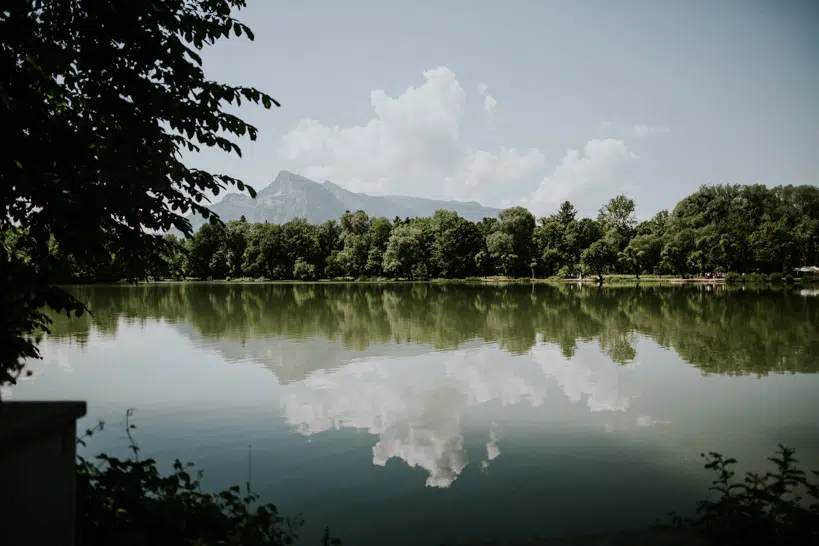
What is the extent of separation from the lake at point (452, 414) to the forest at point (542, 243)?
64008 mm

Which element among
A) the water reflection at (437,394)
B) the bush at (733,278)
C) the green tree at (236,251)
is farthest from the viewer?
the green tree at (236,251)

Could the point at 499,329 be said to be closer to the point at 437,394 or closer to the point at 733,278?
A: the point at 437,394

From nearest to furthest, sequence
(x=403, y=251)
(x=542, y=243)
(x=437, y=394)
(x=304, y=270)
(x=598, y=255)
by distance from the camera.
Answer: (x=437, y=394)
(x=598, y=255)
(x=403, y=251)
(x=542, y=243)
(x=304, y=270)

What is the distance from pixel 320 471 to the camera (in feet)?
27.0

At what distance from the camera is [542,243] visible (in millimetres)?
103562

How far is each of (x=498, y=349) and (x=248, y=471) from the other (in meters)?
13.0

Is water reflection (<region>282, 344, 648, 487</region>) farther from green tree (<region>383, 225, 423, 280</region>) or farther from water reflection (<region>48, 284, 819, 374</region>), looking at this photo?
green tree (<region>383, 225, 423, 280</region>)

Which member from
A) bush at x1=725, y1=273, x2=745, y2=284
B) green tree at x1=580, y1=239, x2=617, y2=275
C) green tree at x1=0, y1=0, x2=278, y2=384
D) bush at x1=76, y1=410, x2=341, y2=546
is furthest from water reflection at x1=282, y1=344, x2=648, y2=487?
green tree at x1=580, y1=239, x2=617, y2=275

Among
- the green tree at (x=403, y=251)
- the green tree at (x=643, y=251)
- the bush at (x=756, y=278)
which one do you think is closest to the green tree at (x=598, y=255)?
the green tree at (x=643, y=251)

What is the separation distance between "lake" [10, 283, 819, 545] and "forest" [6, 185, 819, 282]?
210 feet

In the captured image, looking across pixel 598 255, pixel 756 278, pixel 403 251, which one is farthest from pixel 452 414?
pixel 403 251

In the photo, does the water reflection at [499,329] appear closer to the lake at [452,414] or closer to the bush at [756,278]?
the lake at [452,414]

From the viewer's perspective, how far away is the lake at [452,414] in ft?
23.4

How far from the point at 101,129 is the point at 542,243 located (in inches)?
3990
